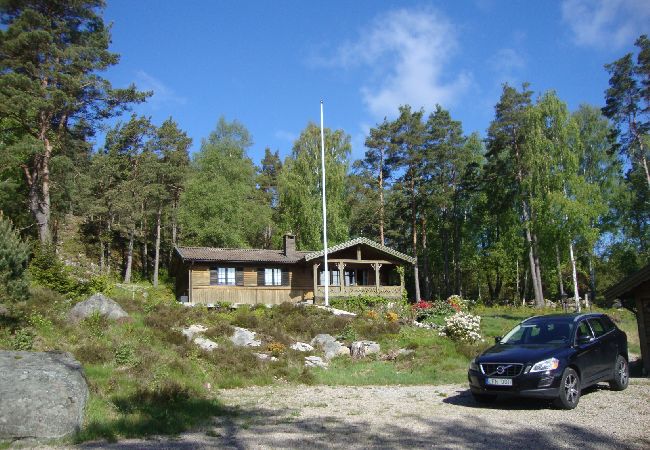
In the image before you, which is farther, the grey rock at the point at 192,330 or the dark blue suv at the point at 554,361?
the grey rock at the point at 192,330

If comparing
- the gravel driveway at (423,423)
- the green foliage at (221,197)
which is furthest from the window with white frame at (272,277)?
the gravel driveway at (423,423)

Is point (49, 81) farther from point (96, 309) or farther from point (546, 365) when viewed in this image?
point (546, 365)

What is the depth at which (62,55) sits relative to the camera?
25.0 meters

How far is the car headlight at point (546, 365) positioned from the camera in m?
9.11

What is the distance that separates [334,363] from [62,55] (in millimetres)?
19995

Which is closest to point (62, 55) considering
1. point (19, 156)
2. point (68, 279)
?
point (19, 156)

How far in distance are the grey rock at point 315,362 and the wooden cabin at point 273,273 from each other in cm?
1373

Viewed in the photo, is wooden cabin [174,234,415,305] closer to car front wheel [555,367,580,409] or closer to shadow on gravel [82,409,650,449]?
car front wheel [555,367,580,409]

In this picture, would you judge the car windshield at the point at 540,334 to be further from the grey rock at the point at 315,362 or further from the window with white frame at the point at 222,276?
the window with white frame at the point at 222,276

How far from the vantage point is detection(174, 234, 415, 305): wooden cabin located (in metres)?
31.6

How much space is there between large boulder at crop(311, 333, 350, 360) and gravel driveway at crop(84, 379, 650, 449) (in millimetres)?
6672

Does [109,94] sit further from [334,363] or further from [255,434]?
[255,434]

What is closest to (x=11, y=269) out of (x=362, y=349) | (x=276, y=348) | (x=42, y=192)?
(x=276, y=348)

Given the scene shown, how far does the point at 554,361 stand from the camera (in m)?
9.22
